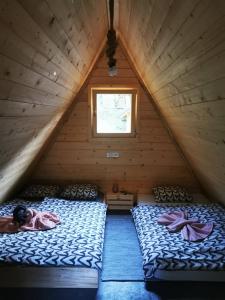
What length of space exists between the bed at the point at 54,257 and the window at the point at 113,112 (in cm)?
153

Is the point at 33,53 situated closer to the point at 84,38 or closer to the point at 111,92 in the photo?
the point at 84,38

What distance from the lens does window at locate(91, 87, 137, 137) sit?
4.09 m

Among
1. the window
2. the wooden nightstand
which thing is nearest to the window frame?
the window

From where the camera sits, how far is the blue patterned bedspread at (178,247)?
2396 millimetres

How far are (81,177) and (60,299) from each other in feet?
7.48

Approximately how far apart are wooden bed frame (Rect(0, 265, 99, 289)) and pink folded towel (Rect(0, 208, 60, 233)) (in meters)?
0.60

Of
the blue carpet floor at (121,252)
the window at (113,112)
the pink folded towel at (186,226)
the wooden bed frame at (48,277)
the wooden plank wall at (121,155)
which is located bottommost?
the blue carpet floor at (121,252)

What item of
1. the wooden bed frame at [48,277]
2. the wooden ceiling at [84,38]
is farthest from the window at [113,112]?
the wooden bed frame at [48,277]

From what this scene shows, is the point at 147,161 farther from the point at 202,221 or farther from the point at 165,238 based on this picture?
the point at 165,238

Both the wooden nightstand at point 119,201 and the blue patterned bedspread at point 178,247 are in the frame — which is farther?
the wooden nightstand at point 119,201

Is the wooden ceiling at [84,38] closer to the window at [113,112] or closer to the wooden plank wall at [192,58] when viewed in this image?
the wooden plank wall at [192,58]

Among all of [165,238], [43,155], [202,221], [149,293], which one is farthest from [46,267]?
[43,155]

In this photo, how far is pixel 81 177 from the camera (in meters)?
4.38

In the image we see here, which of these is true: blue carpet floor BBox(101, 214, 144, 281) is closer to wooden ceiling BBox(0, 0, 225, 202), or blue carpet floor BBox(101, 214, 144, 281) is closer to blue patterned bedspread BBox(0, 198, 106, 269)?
blue patterned bedspread BBox(0, 198, 106, 269)
